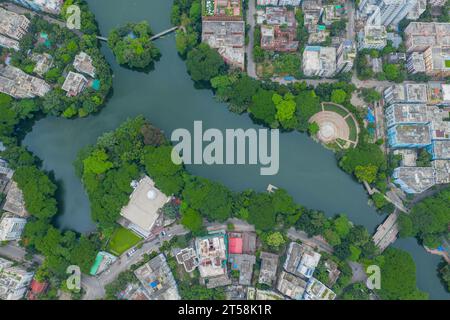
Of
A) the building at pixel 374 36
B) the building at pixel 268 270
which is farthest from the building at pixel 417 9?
the building at pixel 268 270

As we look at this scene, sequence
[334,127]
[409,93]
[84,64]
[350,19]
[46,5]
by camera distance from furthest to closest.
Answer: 1. [350,19]
2. [334,127]
3. [46,5]
4. [84,64]
5. [409,93]

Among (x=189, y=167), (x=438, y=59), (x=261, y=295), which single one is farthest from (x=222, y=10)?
(x=261, y=295)

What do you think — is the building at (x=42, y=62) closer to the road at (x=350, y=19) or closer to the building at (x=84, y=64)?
the building at (x=84, y=64)

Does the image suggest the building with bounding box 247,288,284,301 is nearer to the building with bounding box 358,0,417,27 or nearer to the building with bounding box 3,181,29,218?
the building with bounding box 3,181,29,218

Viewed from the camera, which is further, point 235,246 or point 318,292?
point 235,246

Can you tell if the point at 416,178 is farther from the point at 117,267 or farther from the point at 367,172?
the point at 117,267

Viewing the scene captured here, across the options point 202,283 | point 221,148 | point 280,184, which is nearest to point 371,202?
point 280,184

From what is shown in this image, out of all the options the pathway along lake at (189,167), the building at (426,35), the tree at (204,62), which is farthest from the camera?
the building at (426,35)
